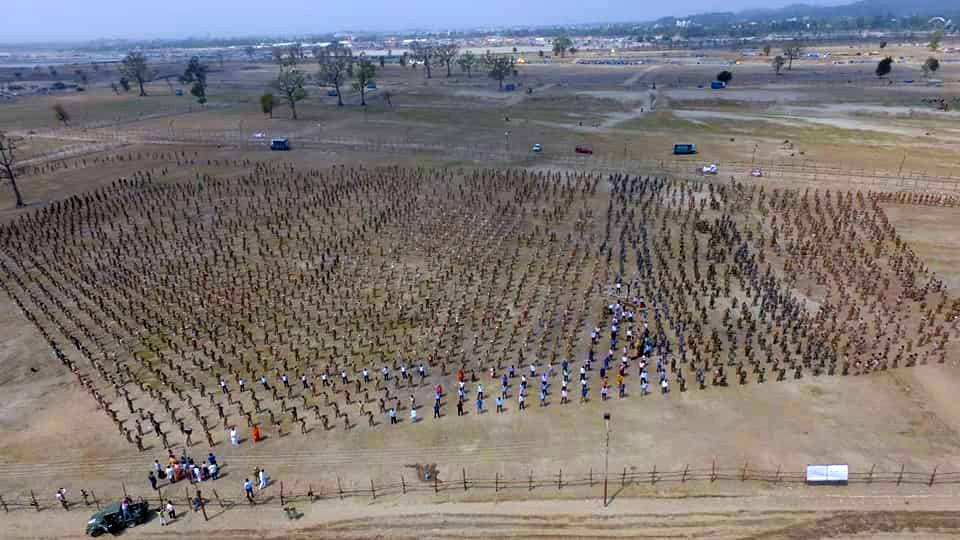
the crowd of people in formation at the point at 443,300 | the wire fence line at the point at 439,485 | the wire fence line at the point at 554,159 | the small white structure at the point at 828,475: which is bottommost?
the wire fence line at the point at 439,485

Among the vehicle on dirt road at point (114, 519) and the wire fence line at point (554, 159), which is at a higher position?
the wire fence line at point (554, 159)

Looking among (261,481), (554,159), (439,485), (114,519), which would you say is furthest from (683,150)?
(114,519)

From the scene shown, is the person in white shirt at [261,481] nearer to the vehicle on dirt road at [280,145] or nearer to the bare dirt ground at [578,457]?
the bare dirt ground at [578,457]

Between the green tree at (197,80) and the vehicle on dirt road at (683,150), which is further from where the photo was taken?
the green tree at (197,80)

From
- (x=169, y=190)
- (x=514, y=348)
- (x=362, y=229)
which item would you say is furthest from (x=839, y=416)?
(x=169, y=190)

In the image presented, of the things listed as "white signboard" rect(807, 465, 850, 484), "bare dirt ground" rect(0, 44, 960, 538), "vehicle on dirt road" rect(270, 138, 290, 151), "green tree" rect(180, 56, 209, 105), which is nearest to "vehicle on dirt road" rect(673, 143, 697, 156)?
"bare dirt ground" rect(0, 44, 960, 538)

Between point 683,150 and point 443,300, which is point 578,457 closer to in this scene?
point 443,300

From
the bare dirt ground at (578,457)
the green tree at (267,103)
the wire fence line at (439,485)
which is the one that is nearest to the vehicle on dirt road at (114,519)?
the bare dirt ground at (578,457)
